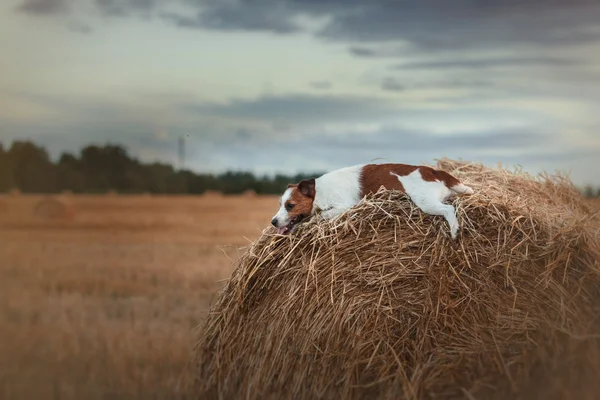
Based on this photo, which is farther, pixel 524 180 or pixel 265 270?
pixel 524 180

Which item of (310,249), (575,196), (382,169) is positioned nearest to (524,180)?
(575,196)

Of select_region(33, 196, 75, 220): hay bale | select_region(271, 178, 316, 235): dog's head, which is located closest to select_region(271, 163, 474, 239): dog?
select_region(271, 178, 316, 235): dog's head

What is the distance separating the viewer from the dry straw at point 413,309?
4.25 metres

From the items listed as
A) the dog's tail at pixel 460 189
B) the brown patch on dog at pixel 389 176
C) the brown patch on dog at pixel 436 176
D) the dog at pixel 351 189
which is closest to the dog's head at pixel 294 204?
the dog at pixel 351 189

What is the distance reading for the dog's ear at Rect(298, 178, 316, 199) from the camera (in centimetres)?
504

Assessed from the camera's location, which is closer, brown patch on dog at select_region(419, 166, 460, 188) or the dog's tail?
brown patch on dog at select_region(419, 166, 460, 188)

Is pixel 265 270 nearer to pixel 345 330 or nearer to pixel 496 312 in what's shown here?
pixel 345 330

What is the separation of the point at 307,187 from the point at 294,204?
0.15 meters

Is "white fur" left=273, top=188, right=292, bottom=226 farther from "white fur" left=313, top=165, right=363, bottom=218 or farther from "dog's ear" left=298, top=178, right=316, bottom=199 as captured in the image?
"white fur" left=313, top=165, right=363, bottom=218

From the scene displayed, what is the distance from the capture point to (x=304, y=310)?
188 inches

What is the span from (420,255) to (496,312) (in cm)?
60

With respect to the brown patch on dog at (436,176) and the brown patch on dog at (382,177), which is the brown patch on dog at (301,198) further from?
the brown patch on dog at (436,176)

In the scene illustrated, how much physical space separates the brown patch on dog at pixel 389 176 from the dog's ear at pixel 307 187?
1.22 feet

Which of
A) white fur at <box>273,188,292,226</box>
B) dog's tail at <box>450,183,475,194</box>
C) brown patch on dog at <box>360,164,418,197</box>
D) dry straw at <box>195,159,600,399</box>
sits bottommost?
dry straw at <box>195,159,600,399</box>
